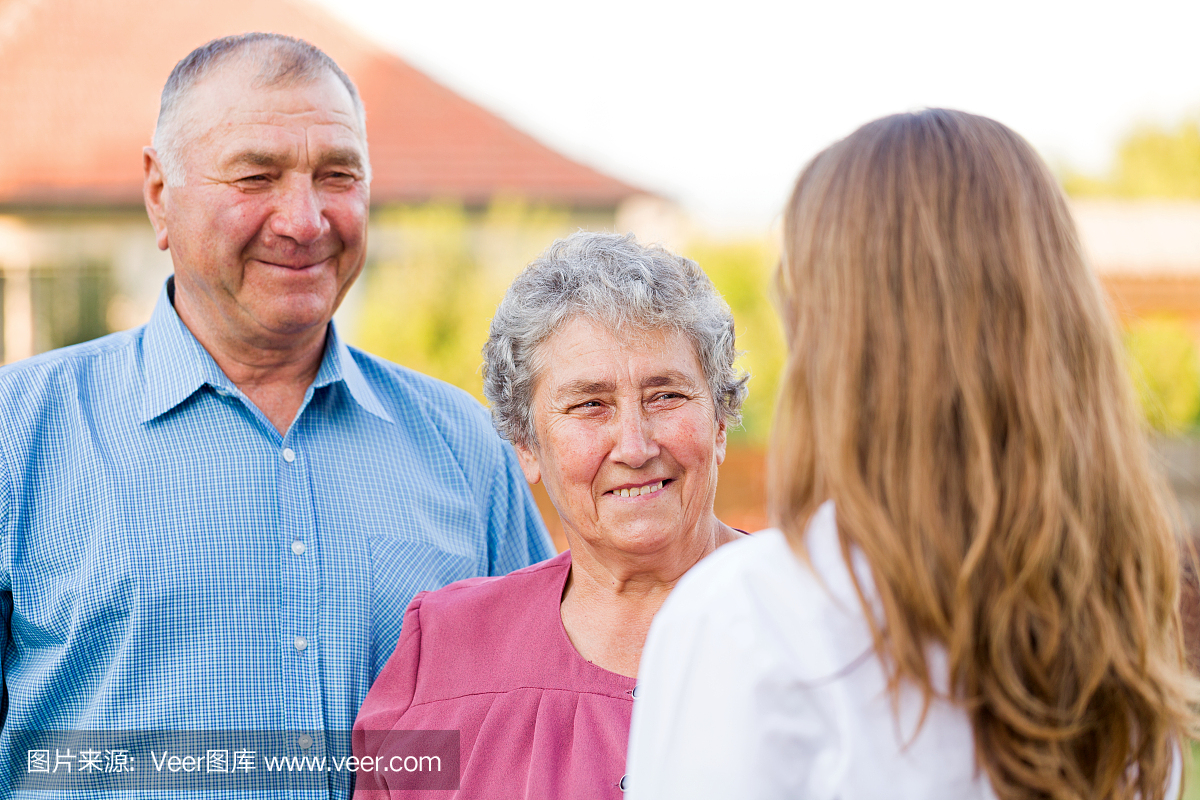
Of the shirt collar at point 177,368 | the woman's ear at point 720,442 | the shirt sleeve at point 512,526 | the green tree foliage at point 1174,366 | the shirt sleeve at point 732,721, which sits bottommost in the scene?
the green tree foliage at point 1174,366

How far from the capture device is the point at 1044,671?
1.15 m

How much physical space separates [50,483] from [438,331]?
6637 millimetres

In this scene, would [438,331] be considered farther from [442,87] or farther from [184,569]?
[184,569]

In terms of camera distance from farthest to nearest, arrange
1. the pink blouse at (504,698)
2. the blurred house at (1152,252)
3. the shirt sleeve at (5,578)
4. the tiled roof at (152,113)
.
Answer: the blurred house at (1152,252) < the tiled roof at (152,113) < the shirt sleeve at (5,578) < the pink blouse at (504,698)

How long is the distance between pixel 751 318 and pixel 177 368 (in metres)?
8.41

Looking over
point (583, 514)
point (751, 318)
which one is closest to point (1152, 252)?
point (751, 318)

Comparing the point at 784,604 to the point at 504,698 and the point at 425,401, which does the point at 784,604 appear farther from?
the point at 425,401

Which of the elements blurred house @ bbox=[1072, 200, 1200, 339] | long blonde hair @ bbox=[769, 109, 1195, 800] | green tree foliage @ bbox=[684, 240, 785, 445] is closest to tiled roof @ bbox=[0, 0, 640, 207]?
green tree foliage @ bbox=[684, 240, 785, 445]

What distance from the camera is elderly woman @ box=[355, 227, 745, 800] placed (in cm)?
203

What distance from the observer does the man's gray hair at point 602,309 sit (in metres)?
2.11

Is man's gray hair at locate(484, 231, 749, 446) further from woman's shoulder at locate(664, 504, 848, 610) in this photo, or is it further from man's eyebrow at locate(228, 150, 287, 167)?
woman's shoulder at locate(664, 504, 848, 610)

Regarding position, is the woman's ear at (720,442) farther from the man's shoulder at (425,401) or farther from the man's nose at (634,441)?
the man's shoulder at (425,401)

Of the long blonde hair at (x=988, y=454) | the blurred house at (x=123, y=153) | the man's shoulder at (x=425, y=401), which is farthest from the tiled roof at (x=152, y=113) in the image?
the long blonde hair at (x=988, y=454)

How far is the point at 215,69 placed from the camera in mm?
2488
